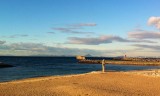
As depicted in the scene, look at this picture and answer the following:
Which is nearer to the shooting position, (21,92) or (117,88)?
(21,92)

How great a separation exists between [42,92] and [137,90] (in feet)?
21.4

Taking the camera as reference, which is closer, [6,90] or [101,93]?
[101,93]

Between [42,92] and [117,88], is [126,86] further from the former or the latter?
[42,92]

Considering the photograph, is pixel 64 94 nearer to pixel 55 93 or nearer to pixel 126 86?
pixel 55 93

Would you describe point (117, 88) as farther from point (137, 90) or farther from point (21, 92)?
point (21, 92)

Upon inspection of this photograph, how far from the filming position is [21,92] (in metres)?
17.8

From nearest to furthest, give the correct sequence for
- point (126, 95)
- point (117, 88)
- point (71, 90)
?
point (126, 95)
point (71, 90)
point (117, 88)

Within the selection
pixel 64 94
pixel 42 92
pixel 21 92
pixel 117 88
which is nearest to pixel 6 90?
pixel 21 92

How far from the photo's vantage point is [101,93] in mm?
17016

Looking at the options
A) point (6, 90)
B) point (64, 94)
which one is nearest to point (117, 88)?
point (64, 94)

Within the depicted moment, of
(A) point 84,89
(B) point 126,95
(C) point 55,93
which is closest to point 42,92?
(C) point 55,93

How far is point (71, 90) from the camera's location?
18.0 metres

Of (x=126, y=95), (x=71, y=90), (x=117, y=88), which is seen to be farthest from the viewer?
(x=117, y=88)

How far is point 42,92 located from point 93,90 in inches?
130
